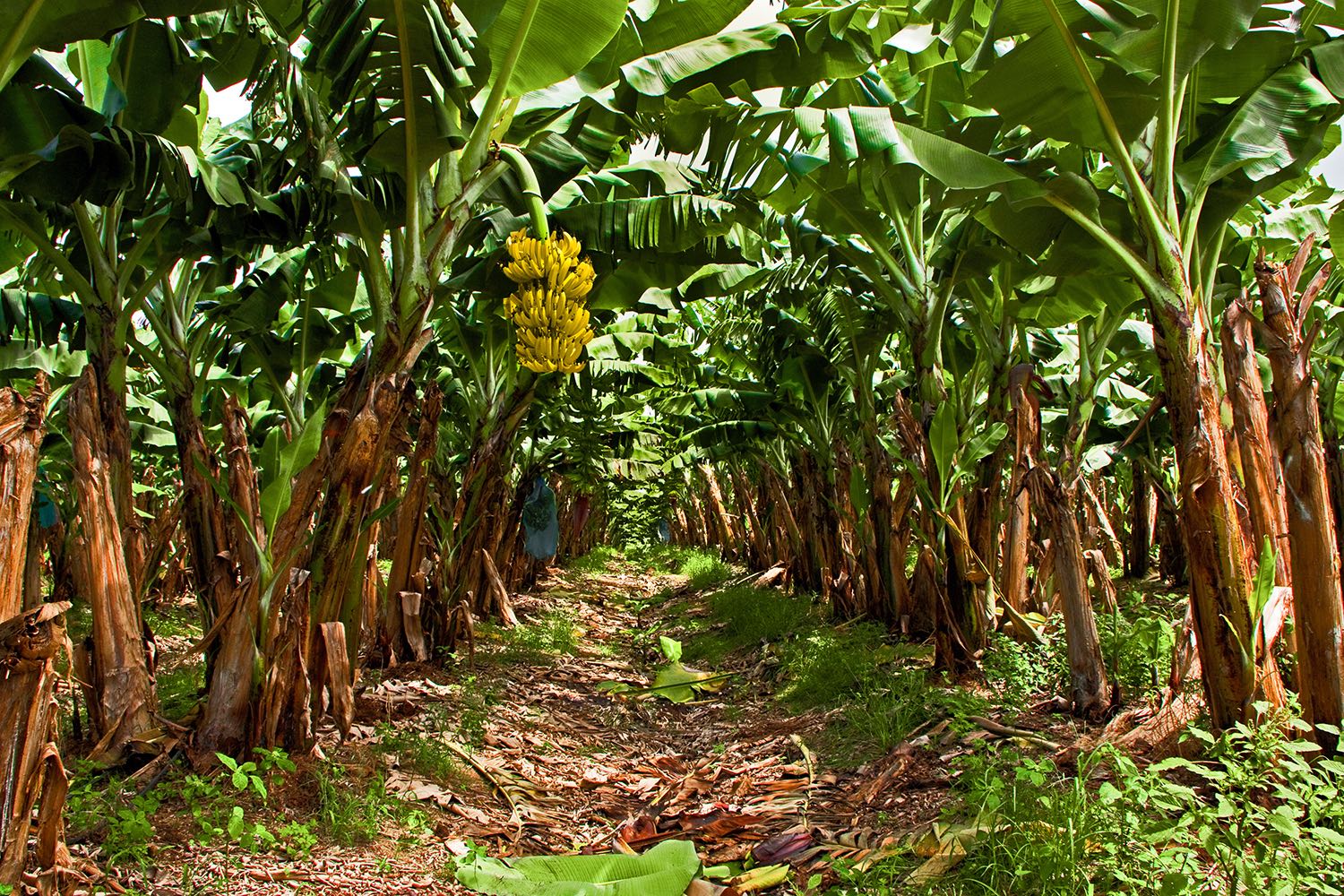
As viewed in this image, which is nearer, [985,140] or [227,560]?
[227,560]

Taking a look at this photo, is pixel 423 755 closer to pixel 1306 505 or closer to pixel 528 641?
pixel 528 641

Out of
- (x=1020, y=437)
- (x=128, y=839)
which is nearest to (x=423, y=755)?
(x=128, y=839)

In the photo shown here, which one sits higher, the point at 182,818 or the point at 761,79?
the point at 761,79

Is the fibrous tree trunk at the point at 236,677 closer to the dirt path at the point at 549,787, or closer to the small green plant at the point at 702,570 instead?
the dirt path at the point at 549,787

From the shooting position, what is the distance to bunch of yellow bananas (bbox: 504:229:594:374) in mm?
3088

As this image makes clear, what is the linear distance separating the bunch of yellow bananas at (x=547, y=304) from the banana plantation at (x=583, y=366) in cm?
2

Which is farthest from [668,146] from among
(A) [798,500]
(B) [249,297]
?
(A) [798,500]

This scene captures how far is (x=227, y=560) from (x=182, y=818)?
1.24 meters

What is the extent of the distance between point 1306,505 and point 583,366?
3.50 metres

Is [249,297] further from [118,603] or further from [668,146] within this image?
[668,146]

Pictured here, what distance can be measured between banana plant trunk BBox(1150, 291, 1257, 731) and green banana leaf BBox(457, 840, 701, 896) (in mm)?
2112

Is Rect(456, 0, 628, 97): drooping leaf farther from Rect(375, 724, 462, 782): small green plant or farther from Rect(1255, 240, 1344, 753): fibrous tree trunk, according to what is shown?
Rect(375, 724, 462, 782): small green plant

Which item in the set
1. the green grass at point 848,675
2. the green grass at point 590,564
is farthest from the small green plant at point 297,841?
the green grass at point 590,564

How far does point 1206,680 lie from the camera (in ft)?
11.0
